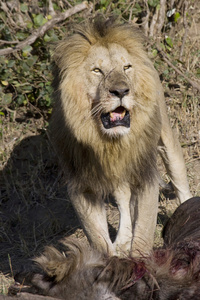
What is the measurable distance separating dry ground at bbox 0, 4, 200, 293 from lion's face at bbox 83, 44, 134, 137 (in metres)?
1.81

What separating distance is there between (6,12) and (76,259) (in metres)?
4.68

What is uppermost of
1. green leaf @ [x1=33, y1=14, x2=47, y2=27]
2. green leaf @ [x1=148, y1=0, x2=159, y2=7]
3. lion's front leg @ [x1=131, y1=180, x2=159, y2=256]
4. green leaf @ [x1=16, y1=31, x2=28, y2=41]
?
green leaf @ [x1=33, y1=14, x2=47, y2=27]

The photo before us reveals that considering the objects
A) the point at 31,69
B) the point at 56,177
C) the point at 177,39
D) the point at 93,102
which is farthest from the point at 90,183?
the point at 177,39

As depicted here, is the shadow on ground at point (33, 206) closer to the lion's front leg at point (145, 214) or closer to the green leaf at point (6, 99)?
the green leaf at point (6, 99)

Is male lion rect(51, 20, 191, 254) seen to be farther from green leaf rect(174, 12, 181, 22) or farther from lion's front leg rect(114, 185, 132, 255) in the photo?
green leaf rect(174, 12, 181, 22)

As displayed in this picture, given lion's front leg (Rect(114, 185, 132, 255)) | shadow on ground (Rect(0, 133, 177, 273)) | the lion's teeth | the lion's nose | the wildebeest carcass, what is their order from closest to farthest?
the wildebeest carcass
the lion's nose
the lion's teeth
lion's front leg (Rect(114, 185, 132, 255))
shadow on ground (Rect(0, 133, 177, 273))

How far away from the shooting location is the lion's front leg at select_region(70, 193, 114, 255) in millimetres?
3893

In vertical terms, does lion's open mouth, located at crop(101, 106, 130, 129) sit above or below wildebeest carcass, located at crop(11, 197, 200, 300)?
above

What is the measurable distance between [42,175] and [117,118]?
288cm

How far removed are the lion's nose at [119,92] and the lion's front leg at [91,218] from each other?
0.85 metres

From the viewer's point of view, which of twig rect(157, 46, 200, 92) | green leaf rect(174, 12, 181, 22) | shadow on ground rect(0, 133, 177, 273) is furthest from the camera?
green leaf rect(174, 12, 181, 22)

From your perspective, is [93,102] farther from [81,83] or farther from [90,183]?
[90,183]

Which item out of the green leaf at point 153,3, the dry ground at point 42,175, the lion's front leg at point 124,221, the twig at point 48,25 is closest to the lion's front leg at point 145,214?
the lion's front leg at point 124,221

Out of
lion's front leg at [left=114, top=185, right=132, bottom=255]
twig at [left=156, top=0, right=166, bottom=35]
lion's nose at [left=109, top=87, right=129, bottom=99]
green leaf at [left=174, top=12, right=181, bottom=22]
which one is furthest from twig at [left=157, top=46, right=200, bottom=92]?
lion's nose at [left=109, top=87, right=129, bottom=99]
